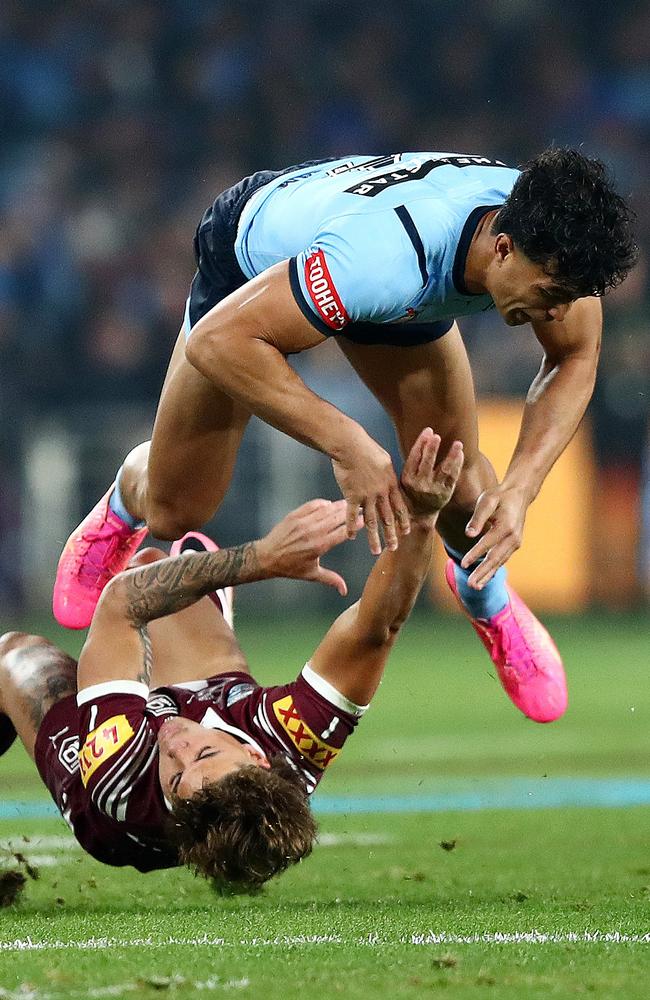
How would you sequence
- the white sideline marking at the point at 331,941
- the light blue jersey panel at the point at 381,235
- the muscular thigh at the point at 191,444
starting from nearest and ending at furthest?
the white sideline marking at the point at 331,941
the light blue jersey panel at the point at 381,235
the muscular thigh at the point at 191,444

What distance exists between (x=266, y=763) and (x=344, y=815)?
2.18 m

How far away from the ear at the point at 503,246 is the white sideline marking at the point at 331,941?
1.72m

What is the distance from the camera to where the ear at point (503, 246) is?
425 cm

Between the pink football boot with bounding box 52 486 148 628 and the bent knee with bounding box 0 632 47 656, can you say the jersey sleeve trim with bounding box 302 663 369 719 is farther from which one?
the pink football boot with bounding box 52 486 148 628

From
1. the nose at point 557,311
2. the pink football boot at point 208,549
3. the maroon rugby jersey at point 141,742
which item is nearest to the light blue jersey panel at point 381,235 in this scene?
the nose at point 557,311

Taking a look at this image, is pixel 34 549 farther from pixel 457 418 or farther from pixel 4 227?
pixel 457 418

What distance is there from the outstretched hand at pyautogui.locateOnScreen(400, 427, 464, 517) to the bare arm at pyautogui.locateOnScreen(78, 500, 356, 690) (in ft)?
0.67

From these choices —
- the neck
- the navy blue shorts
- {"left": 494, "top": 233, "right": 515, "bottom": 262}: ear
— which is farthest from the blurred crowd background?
{"left": 494, "top": 233, "right": 515, "bottom": 262}: ear

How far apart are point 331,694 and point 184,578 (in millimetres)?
523

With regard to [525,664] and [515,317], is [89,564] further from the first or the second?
[515,317]

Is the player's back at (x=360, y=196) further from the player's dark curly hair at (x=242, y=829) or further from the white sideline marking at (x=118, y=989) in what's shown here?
the white sideline marking at (x=118, y=989)

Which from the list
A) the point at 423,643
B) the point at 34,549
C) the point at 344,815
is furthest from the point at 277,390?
the point at 34,549

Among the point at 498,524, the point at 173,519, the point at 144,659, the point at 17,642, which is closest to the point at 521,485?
the point at 498,524

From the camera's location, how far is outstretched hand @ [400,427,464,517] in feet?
14.3
